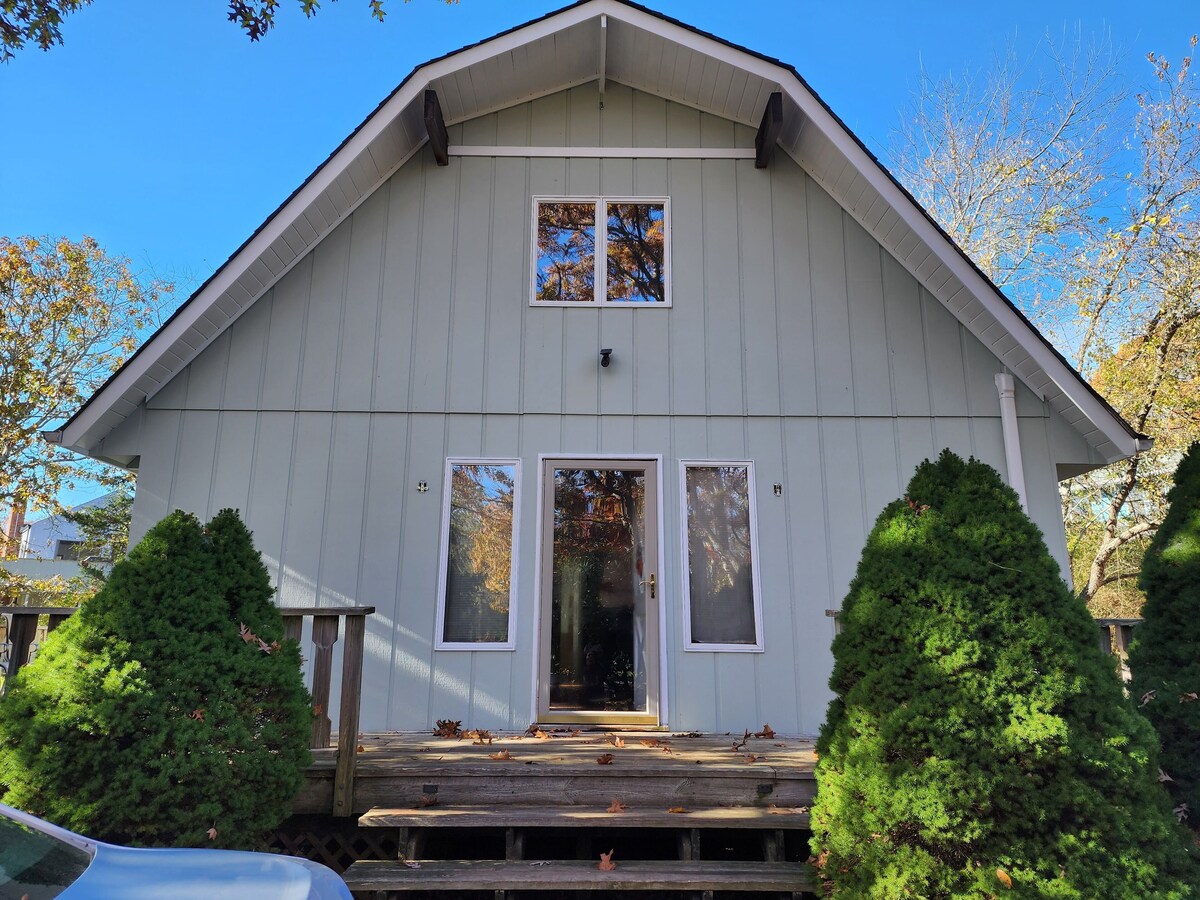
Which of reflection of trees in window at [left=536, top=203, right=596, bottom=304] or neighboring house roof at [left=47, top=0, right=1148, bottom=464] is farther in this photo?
reflection of trees in window at [left=536, top=203, right=596, bottom=304]

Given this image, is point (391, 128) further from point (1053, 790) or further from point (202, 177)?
point (202, 177)

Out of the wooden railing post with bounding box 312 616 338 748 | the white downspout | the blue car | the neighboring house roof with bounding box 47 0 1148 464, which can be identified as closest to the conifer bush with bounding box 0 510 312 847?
the wooden railing post with bounding box 312 616 338 748

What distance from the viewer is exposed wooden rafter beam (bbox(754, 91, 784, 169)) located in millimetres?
6379

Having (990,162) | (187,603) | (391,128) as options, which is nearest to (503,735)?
(187,603)

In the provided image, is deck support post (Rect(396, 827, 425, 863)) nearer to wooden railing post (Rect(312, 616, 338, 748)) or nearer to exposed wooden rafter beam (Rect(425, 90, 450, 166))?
wooden railing post (Rect(312, 616, 338, 748))

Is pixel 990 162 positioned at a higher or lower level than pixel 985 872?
higher

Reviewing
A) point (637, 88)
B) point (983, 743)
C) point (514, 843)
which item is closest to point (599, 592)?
point (514, 843)

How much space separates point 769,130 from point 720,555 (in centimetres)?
350

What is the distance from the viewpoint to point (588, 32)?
6.70 m

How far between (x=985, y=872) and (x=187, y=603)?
11.1ft

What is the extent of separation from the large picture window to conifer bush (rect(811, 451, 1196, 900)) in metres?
2.57

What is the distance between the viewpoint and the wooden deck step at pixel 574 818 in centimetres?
377

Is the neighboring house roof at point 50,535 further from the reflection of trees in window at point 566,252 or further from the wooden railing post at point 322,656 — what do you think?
the wooden railing post at point 322,656

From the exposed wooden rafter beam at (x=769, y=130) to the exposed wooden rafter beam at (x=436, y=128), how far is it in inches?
105
